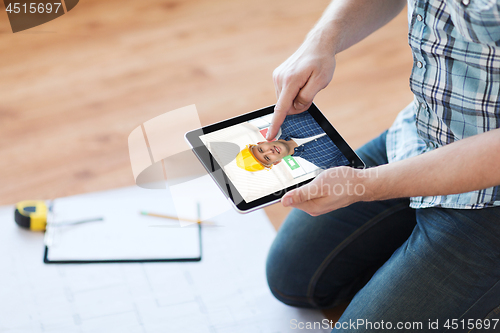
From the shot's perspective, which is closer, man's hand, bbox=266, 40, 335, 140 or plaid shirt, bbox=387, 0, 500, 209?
plaid shirt, bbox=387, 0, 500, 209

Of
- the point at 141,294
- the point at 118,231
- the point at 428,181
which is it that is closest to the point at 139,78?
the point at 118,231

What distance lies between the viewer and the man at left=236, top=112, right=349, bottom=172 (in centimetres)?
72

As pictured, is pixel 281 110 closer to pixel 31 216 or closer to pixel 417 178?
pixel 417 178

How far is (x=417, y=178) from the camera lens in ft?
2.07

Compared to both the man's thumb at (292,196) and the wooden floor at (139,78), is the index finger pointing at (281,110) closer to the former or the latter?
the man's thumb at (292,196)

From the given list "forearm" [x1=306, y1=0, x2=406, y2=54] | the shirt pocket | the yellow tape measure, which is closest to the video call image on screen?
"forearm" [x1=306, y1=0, x2=406, y2=54]

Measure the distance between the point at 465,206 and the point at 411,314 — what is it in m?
0.18

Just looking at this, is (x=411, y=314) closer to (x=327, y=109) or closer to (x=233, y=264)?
(x=233, y=264)

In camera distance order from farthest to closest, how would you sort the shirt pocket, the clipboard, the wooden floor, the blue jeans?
the wooden floor → the clipboard → the blue jeans → the shirt pocket

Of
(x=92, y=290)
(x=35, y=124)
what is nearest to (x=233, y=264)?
(x=92, y=290)

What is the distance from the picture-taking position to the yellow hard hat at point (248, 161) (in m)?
0.71

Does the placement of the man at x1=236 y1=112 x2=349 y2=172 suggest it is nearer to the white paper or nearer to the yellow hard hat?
the yellow hard hat

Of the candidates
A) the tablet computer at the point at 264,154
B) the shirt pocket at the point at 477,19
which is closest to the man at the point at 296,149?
the tablet computer at the point at 264,154

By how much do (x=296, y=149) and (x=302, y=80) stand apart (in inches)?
4.6
